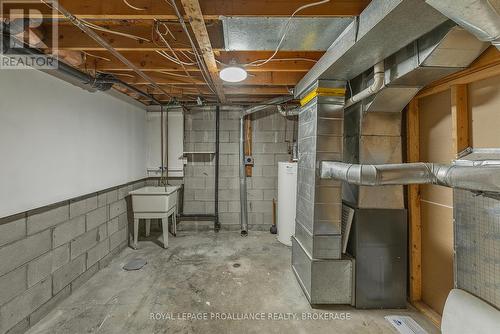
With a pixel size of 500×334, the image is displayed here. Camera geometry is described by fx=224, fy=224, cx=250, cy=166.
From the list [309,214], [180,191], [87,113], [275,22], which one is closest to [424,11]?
[275,22]

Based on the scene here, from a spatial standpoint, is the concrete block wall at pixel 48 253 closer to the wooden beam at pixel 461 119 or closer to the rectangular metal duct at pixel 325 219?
Result: the rectangular metal duct at pixel 325 219

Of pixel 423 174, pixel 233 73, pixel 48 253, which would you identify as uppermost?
pixel 233 73

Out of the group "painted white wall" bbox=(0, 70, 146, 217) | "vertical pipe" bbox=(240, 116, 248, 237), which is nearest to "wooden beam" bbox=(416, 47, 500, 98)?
"vertical pipe" bbox=(240, 116, 248, 237)

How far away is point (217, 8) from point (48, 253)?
7.73ft

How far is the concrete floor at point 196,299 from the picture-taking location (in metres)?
1.77

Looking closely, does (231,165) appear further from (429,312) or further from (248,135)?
(429,312)

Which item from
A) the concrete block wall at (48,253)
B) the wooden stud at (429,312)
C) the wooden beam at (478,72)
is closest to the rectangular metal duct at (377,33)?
the wooden beam at (478,72)

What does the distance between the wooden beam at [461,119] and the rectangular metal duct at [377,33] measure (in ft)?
2.08

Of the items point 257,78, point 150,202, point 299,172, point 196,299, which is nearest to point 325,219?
point 299,172

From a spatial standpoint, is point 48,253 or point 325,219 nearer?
point 48,253

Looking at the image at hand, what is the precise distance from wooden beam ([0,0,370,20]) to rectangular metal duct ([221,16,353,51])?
80mm

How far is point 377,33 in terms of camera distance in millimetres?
1274

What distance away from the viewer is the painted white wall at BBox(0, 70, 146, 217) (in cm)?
163

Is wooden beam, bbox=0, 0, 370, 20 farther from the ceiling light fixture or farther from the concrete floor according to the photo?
the concrete floor
